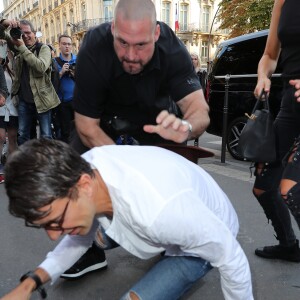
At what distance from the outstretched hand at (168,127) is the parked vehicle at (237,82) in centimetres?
279

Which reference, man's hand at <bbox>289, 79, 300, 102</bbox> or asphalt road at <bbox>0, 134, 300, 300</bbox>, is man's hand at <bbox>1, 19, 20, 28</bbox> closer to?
asphalt road at <bbox>0, 134, 300, 300</bbox>

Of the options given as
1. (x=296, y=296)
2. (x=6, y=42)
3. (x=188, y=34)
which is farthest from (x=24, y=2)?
(x=296, y=296)

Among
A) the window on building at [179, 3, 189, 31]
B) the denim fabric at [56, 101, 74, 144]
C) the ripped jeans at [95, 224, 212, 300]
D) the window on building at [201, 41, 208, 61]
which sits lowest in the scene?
the ripped jeans at [95, 224, 212, 300]

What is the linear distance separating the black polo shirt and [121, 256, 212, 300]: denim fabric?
923 millimetres

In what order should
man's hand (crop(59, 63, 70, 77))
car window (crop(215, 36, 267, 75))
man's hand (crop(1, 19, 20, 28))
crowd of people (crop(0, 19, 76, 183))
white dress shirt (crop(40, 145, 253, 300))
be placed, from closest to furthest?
white dress shirt (crop(40, 145, 253, 300)), man's hand (crop(1, 19, 20, 28)), crowd of people (crop(0, 19, 76, 183)), car window (crop(215, 36, 267, 75)), man's hand (crop(59, 63, 70, 77))

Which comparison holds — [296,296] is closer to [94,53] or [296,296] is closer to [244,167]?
[94,53]

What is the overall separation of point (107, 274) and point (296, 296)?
3.41 feet

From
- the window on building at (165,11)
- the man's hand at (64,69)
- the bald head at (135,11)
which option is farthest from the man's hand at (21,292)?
the window on building at (165,11)

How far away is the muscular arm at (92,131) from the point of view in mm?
2020

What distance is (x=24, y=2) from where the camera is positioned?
53.3 m

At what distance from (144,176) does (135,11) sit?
829 mm

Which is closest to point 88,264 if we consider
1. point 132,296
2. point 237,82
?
point 132,296

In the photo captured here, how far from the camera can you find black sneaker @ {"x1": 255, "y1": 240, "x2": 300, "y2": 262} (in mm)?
2203

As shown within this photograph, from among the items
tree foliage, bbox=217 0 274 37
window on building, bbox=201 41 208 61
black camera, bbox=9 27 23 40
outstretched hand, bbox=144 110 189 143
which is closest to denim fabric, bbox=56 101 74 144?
black camera, bbox=9 27 23 40
